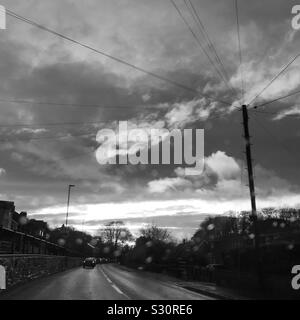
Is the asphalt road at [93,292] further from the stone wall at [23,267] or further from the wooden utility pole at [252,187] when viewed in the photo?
the wooden utility pole at [252,187]

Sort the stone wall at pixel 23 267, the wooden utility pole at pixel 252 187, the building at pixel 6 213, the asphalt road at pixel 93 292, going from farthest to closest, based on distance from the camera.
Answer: the building at pixel 6 213 → the wooden utility pole at pixel 252 187 → the stone wall at pixel 23 267 → the asphalt road at pixel 93 292

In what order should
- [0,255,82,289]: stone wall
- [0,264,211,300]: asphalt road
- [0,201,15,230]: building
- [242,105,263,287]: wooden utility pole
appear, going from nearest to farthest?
[0,264,211,300]: asphalt road
[0,255,82,289]: stone wall
[242,105,263,287]: wooden utility pole
[0,201,15,230]: building

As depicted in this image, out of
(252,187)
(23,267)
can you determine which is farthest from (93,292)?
(252,187)

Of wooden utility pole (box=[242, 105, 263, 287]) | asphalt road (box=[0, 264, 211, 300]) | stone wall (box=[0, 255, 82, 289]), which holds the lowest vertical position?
asphalt road (box=[0, 264, 211, 300])

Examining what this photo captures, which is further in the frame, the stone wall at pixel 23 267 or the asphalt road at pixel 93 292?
the stone wall at pixel 23 267

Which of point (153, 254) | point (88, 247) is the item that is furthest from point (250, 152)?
point (88, 247)

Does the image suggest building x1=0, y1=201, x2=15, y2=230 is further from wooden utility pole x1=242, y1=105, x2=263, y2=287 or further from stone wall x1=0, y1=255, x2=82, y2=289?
wooden utility pole x1=242, y1=105, x2=263, y2=287

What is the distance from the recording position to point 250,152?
23.2 meters

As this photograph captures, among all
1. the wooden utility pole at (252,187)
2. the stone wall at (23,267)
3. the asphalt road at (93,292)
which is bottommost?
the asphalt road at (93,292)

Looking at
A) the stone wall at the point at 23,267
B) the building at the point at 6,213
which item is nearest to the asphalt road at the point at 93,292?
the stone wall at the point at 23,267

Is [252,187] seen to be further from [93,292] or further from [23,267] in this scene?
[23,267]

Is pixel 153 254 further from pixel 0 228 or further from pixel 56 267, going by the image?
pixel 0 228

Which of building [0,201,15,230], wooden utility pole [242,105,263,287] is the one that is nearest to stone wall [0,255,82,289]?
wooden utility pole [242,105,263,287]
